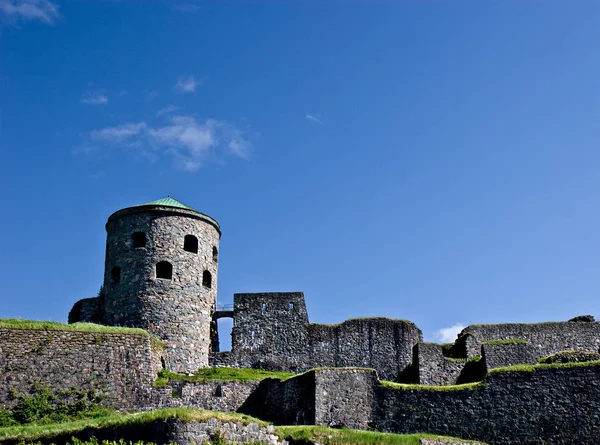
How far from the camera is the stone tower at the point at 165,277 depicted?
133ft

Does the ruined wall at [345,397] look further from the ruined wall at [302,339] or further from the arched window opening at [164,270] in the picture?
the arched window opening at [164,270]

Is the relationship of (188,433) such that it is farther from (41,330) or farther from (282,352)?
(282,352)

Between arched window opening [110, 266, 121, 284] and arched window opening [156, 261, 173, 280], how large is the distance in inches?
80.1

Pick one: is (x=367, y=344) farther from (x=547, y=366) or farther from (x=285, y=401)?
(x=547, y=366)

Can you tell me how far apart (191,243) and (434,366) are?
13527 mm

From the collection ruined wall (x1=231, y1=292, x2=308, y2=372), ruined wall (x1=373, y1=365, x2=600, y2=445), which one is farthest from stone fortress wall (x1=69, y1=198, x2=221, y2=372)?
ruined wall (x1=373, y1=365, x2=600, y2=445)

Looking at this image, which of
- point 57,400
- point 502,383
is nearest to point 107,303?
point 57,400

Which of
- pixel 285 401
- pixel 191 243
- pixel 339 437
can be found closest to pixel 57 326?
pixel 191 243

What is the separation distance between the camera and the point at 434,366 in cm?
3981

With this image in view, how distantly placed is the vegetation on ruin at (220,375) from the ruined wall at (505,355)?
911cm

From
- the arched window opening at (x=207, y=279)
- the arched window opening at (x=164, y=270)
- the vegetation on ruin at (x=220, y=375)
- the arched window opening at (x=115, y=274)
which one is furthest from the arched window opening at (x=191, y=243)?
the vegetation on ruin at (x=220, y=375)

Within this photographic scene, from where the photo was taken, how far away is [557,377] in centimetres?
3275

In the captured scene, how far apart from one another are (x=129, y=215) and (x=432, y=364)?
16.7 m

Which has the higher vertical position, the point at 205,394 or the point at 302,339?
the point at 302,339
